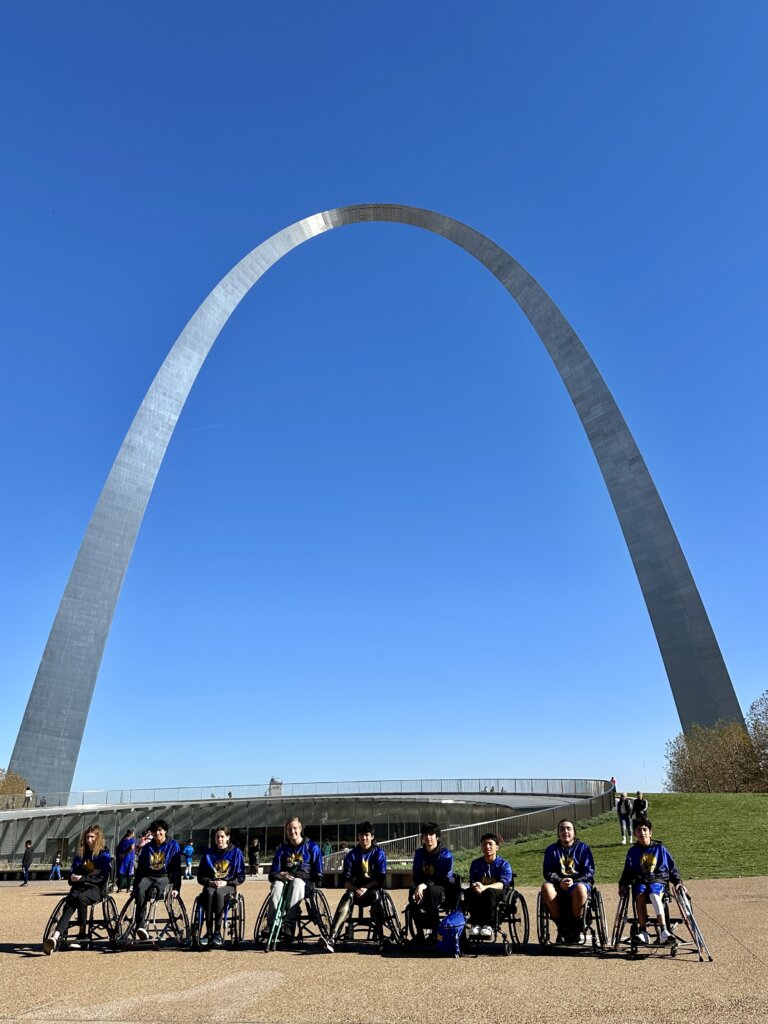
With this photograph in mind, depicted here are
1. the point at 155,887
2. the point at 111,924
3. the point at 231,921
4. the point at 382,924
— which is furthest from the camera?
the point at 111,924

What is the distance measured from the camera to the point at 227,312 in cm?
4606

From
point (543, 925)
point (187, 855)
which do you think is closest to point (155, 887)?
point (543, 925)

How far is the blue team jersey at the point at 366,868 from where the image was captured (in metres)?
8.33

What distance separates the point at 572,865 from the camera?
8.10 m

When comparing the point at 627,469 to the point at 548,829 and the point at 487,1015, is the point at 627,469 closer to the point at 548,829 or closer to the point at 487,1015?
the point at 548,829

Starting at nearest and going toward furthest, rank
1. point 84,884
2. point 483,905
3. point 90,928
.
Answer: point 483,905 < point 90,928 < point 84,884

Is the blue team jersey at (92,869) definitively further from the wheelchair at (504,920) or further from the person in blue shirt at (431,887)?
the wheelchair at (504,920)

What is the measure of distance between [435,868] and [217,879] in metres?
2.35

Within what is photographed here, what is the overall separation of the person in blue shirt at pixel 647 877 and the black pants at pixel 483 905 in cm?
122

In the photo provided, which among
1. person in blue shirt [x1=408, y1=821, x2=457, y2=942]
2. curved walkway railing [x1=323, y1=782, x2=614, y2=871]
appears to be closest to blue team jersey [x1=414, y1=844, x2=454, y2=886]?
person in blue shirt [x1=408, y1=821, x2=457, y2=942]

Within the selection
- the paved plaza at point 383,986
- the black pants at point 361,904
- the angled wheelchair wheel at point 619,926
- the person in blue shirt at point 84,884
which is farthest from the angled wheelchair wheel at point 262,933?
the angled wheelchair wheel at point 619,926

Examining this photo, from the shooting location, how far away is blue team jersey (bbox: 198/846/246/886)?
8.73 metres

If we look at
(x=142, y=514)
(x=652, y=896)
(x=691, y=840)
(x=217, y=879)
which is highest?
(x=142, y=514)

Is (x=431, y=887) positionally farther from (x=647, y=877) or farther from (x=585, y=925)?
(x=647, y=877)
